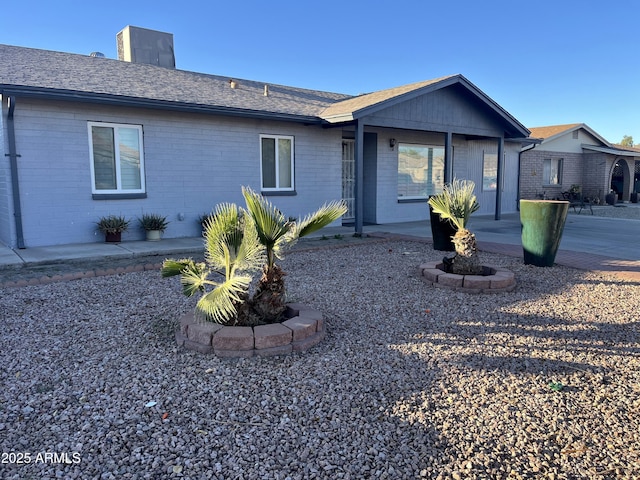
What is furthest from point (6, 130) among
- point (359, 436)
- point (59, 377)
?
point (359, 436)

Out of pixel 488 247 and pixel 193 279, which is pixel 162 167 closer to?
pixel 193 279

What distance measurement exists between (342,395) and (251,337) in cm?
98

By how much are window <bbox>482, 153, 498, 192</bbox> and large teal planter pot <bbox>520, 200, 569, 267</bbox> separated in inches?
380

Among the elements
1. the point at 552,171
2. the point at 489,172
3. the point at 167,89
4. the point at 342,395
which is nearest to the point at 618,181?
the point at 552,171

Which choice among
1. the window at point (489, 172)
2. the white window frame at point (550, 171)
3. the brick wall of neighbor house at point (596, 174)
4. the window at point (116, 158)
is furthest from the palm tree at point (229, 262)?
the brick wall of neighbor house at point (596, 174)

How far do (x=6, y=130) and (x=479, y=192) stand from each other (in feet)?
45.6

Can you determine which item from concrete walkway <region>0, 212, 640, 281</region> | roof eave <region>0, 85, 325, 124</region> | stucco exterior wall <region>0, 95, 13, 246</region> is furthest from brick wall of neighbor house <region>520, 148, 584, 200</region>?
stucco exterior wall <region>0, 95, 13, 246</region>

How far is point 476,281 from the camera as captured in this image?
5.72 metres

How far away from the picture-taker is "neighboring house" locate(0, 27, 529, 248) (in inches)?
323

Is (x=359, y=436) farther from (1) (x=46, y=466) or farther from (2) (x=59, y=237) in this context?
(2) (x=59, y=237)

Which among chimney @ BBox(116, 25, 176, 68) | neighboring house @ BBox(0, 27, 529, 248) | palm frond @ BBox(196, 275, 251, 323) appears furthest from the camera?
chimney @ BBox(116, 25, 176, 68)

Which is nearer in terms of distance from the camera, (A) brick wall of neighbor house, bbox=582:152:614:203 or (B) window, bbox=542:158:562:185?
(B) window, bbox=542:158:562:185

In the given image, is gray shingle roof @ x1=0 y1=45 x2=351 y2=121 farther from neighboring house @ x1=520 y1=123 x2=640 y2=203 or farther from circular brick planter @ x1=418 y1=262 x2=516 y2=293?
neighboring house @ x1=520 y1=123 x2=640 y2=203

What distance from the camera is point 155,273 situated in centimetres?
684
